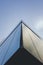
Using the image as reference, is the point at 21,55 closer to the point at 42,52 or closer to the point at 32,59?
the point at 32,59

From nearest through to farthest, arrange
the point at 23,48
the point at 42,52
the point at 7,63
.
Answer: the point at 23,48, the point at 7,63, the point at 42,52

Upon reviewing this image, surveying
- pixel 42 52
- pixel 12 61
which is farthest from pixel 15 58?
pixel 42 52

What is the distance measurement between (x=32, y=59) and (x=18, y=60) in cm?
44

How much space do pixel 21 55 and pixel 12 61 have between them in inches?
14.1

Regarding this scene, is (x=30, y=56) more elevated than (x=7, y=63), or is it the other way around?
(x=30, y=56)

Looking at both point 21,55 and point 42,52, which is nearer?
point 21,55

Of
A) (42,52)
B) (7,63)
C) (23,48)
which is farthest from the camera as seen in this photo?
(42,52)

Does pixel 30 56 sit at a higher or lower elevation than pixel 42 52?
lower

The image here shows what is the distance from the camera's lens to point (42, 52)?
7355mm

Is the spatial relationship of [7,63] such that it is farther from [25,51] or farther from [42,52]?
[42,52]

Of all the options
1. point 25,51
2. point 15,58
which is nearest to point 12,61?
point 15,58

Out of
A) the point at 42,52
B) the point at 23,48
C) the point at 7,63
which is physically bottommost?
the point at 7,63

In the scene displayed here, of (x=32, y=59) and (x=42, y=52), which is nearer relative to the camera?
(x=32, y=59)

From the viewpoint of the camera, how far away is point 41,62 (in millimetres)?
5836
